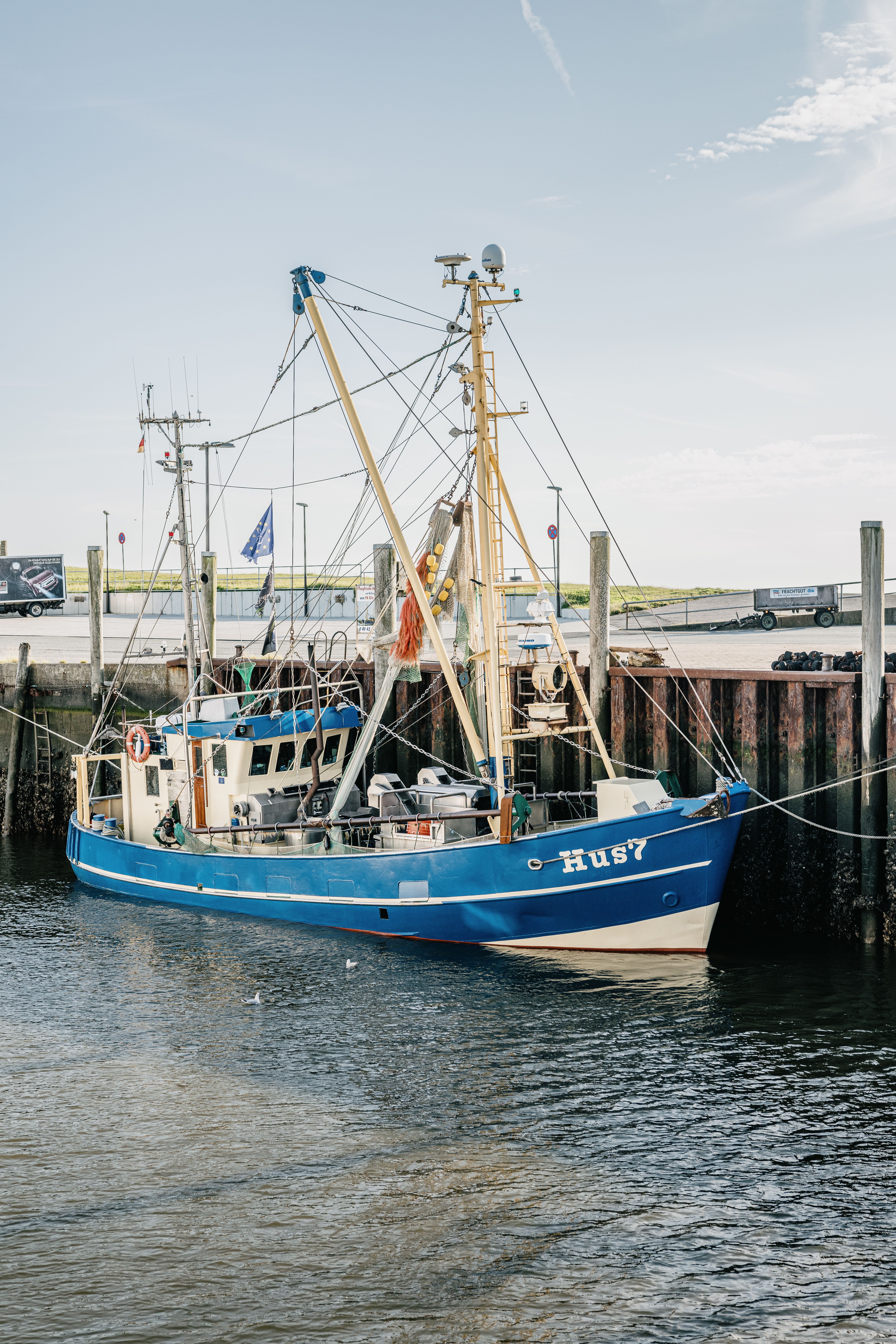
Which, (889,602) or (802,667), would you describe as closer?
(802,667)

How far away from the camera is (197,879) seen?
16.8 m

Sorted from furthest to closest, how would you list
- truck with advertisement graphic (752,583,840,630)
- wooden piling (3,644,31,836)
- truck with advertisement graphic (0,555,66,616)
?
truck with advertisement graphic (0,555,66,616) → truck with advertisement graphic (752,583,840,630) → wooden piling (3,644,31,836)

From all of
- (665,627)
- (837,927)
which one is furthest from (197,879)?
(665,627)

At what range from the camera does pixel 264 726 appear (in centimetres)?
1672

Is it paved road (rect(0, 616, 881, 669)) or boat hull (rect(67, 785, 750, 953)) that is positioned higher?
paved road (rect(0, 616, 881, 669))

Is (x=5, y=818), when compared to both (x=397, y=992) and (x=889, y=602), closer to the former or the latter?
(x=397, y=992)

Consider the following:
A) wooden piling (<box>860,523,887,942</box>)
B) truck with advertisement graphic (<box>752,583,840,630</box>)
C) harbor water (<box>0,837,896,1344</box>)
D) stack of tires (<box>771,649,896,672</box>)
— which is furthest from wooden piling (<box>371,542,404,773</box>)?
truck with advertisement graphic (<box>752,583,840,630</box>)

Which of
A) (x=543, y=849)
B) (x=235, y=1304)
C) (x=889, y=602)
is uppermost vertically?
(x=889, y=602)

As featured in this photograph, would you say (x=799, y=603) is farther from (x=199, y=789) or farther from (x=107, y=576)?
(x=107, y=576)

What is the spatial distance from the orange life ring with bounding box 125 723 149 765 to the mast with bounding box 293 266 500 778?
5654mm

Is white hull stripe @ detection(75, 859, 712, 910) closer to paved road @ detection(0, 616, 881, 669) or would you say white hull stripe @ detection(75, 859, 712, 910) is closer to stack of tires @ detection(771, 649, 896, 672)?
stack of tires @ detection(771, 649, 896, 672)

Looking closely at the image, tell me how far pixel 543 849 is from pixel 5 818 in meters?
14.3

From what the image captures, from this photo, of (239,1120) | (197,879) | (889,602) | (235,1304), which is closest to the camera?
(235,1304)

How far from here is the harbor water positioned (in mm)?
6727
